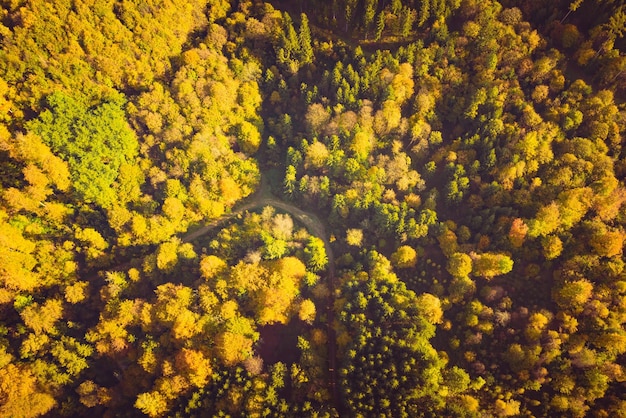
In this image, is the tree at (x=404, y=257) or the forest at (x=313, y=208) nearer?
the forest at (x=313, y=208)

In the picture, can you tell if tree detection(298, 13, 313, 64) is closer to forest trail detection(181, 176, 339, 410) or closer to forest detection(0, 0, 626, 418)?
forest detection(0, 0, 626, 418)

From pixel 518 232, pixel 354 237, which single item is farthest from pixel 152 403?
pixel 518 232

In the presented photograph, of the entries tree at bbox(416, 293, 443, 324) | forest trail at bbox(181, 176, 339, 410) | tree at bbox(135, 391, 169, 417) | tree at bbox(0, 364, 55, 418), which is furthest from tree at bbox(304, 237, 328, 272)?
tree at bbox(0, 364, 55, 418)

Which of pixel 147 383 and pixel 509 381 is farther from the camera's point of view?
pixel 147 383

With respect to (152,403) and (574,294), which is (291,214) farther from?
(574,294)

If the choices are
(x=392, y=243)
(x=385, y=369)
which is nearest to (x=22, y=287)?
(x=385, y=369)

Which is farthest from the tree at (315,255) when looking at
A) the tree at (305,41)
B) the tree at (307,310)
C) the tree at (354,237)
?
the tree at (305,41)

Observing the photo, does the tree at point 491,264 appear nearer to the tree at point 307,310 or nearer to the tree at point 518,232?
the tree at point 518,232

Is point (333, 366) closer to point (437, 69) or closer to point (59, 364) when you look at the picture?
point (59, 364)
